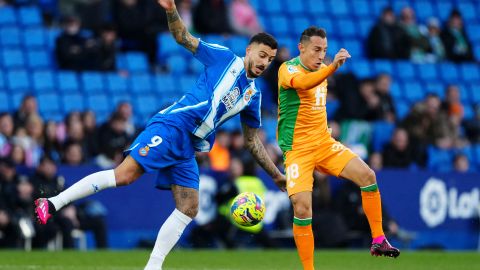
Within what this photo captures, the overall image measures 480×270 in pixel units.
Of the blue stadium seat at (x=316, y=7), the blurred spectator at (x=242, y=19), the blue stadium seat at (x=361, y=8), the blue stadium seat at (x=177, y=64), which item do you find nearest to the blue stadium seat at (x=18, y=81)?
the blue stadium seat at (x=177, y=64)

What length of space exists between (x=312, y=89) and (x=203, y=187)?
5.42m

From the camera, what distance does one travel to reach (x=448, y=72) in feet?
73.7

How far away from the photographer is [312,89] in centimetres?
1068

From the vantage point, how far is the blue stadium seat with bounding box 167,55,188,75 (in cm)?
1906

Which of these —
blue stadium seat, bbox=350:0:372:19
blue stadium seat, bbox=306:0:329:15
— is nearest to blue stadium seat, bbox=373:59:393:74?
blue stadium seat, bbox=350:0:372:19

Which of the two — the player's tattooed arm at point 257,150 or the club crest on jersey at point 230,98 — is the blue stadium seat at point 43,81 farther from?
the club crest on jersey at point 230,98

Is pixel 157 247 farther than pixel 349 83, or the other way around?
pixel 349 83

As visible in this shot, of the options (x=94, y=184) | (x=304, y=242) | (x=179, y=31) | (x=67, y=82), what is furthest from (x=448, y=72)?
(x=94, y=184)

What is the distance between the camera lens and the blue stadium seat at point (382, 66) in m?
21.3

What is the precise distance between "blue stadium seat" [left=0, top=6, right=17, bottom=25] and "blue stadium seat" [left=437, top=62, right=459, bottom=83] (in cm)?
879

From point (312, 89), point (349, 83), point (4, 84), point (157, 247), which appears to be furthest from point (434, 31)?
point (157, 247)

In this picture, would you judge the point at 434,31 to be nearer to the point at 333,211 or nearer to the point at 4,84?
the point at 333,211

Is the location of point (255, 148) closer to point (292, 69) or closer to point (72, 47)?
point (292, 69)

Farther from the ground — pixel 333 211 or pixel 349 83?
pixel 349 83
